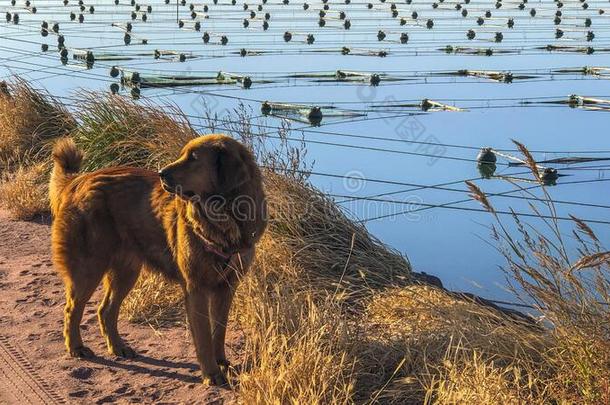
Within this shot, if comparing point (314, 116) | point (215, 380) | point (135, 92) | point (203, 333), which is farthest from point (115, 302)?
point (135, 92)

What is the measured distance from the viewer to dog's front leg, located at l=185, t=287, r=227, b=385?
5.37 metres

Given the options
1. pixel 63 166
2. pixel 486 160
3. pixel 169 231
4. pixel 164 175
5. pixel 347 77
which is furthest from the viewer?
pixel 347 77

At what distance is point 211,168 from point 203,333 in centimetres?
106

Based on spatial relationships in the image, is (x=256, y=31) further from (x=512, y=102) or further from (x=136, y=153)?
Answer: (x=136, y=153)

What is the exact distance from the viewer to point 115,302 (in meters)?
6.06

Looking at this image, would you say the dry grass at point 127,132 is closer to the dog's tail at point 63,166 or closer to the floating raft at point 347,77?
the dog's tail at point 63,166

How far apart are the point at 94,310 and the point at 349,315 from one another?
83.7 inches

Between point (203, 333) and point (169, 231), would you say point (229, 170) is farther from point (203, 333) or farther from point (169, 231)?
point (203, 333)

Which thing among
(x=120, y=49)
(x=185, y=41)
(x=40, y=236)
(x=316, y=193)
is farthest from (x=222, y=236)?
(x=185, y=41)

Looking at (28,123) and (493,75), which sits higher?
(28,123)

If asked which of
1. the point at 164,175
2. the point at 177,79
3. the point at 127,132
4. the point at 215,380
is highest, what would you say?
the point at 164,175

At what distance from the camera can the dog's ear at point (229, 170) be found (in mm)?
5207

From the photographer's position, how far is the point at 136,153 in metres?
9.52

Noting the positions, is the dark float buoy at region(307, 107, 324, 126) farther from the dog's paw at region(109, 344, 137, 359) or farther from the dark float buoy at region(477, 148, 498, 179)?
the dog's paw at region(109, 344, 137, 359)
